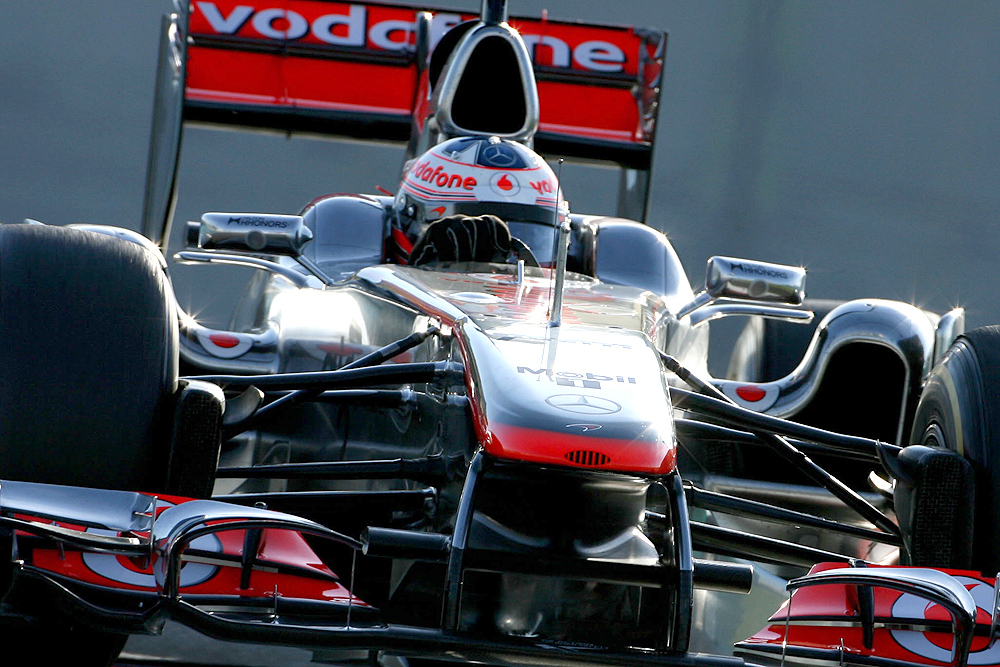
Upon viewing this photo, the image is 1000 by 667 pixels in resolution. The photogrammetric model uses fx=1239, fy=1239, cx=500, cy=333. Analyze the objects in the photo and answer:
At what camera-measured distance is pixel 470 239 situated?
3.60 metres

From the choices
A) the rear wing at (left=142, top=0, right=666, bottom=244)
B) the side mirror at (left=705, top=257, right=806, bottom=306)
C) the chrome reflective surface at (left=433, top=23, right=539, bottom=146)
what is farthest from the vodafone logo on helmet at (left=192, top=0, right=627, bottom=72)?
the side mirror at (left=705, top=257, right=806, bottom=306)

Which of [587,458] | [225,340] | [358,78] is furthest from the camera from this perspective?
[358,78]

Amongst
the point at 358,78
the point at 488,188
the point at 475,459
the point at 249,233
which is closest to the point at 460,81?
the point at 358,78

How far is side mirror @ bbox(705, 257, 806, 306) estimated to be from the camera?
3.30 m

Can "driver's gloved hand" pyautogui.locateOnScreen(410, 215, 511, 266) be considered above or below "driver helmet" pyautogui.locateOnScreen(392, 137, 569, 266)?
below

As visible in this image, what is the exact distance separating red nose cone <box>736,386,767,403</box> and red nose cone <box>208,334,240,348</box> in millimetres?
1557

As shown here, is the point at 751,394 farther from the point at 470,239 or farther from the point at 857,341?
the point at 470,239

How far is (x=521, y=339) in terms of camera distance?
2463 mm

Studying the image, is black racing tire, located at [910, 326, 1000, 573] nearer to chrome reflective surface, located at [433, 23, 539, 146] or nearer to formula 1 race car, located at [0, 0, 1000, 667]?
formula 1 race car, located at [0, 0, 1000, 667]

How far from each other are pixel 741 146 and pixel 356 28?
351 inches

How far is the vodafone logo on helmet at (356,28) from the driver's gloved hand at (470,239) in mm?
1990

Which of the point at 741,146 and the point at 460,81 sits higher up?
the point at 460,81

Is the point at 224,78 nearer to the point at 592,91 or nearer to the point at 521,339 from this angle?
the point at 592,91

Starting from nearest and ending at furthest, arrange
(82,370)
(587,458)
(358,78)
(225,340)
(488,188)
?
(587,458), (82,370), (225,340), (488,188), (358,78)
